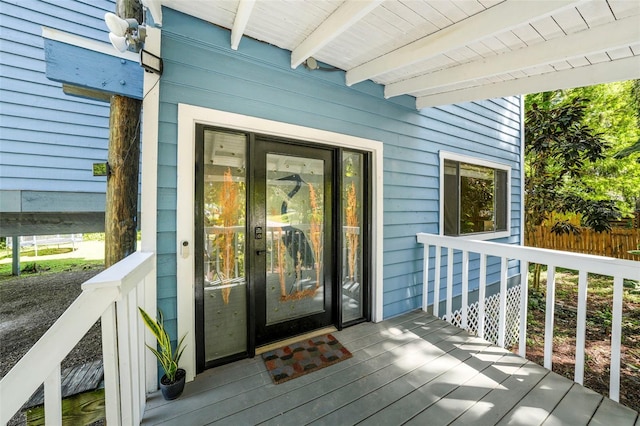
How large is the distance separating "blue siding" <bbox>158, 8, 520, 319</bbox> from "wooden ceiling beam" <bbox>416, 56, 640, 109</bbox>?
479mm

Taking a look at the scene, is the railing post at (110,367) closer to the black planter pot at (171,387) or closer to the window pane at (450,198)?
the black planter pot at (171,387)

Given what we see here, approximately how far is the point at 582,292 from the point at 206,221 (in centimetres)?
300

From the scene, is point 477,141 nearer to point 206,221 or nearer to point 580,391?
point 580,391

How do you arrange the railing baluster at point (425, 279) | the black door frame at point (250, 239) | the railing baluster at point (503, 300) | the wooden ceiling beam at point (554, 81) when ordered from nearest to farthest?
1. the black door frame at point (250, 239)
2. the wooden ceiling beam at point (554, 81)
3. the railing baluster at point (503, 300)
4. the railing baluster at point (425, 279)

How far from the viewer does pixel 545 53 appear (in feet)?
6.58

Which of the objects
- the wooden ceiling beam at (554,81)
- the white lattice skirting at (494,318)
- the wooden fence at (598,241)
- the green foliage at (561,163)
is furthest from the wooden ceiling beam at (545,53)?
the wooden fence at (598,241)

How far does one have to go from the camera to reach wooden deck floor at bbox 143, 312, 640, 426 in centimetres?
156

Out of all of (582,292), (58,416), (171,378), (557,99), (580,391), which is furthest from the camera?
(557,99)

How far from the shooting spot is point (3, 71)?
2.85 m

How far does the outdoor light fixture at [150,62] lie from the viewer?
1.66 meters

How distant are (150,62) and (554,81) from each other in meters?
3.54

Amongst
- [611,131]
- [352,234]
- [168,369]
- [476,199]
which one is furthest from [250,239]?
[611,131]

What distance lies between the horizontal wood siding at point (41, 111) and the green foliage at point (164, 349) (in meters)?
2.70

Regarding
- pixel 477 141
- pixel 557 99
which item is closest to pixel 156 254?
pixel 477 141
